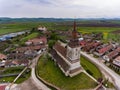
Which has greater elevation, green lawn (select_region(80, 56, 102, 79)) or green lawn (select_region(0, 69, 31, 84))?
green lawn (select_region(80, 56, 102, 79))

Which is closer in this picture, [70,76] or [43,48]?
[70,76]

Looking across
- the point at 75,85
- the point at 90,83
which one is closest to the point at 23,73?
the point at 75,85

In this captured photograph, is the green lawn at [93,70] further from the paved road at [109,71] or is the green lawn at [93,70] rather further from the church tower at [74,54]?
the church tower at [74,54]

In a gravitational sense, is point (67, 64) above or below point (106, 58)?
above

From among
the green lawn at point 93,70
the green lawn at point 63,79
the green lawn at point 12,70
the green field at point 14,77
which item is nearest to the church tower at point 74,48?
the green lawn at point 63,79

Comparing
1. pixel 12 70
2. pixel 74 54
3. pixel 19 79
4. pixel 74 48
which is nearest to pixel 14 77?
pixel 19 79

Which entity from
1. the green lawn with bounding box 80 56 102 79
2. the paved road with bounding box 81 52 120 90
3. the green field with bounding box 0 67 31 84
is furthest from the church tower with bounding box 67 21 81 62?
the green field with bounding box 0 67 31 84

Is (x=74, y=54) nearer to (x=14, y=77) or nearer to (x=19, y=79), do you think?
(x=19, y=79)

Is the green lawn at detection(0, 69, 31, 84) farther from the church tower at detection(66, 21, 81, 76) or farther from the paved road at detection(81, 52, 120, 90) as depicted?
the paved road at detection(81, 52, 120, 90)

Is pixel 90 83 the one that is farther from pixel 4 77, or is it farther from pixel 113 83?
pixel 4 77
